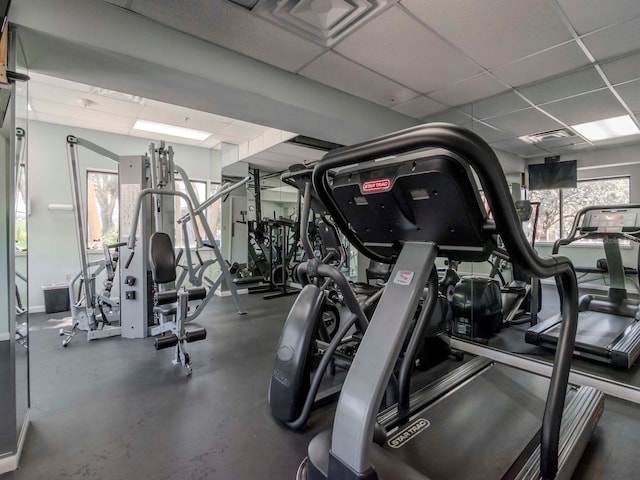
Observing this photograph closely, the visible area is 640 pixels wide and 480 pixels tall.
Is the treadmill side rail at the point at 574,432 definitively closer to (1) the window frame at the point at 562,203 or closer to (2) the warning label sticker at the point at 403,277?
(2) the warning label sticker at the point at 403,277

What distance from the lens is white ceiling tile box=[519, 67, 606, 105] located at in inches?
130

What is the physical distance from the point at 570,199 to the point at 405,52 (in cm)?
598

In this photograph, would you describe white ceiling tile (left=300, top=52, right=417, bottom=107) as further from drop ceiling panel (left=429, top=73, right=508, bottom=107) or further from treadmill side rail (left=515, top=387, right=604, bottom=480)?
treadmill side rail (left=515, top=387, right=604, bottom=480)

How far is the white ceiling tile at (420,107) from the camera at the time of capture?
4.05 m

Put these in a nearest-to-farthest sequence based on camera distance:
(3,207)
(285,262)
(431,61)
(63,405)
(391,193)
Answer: (391,193)
(3,207)
(63,405)
(431,61)
(285,262)

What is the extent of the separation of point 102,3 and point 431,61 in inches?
106

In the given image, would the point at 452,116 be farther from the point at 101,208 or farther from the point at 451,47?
the point at 101,208

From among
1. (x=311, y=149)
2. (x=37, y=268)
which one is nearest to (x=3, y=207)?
(x=37, y=268)

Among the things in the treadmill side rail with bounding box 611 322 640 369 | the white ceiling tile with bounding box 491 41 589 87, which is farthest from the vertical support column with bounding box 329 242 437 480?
the white ceiling tile with bounding box 491 41 589 87

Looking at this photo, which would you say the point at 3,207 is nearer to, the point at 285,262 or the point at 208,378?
the point at 208,378

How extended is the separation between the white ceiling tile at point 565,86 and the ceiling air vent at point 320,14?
2303 mm

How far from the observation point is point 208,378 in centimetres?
267

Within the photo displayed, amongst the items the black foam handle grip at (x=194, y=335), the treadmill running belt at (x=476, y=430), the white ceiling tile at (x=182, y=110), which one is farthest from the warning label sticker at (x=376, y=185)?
the white ceiling tile at (x=182, y=110)

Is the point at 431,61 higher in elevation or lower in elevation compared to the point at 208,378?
higher
